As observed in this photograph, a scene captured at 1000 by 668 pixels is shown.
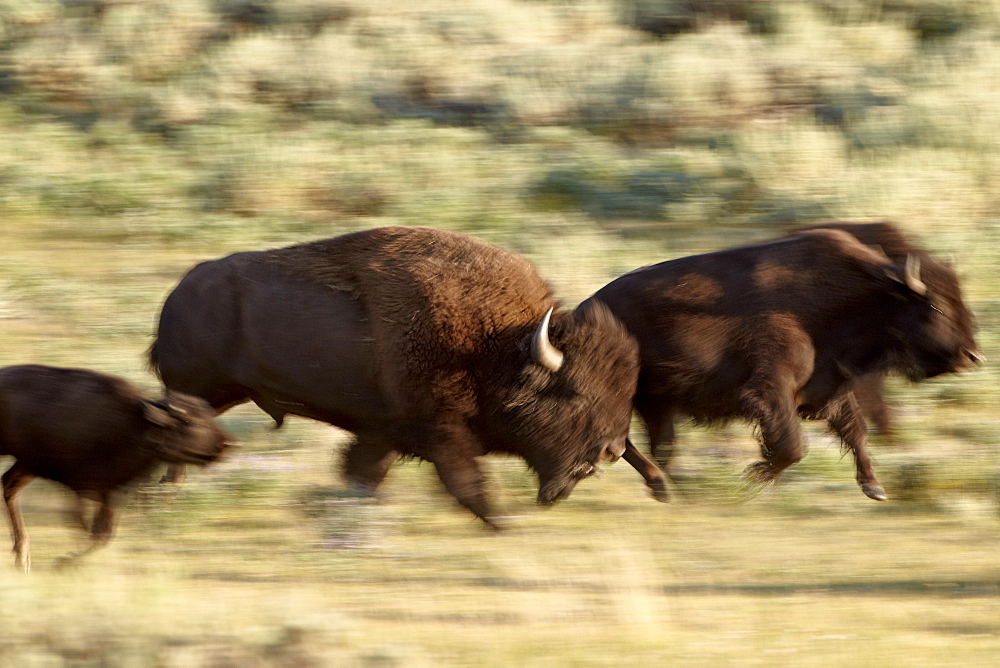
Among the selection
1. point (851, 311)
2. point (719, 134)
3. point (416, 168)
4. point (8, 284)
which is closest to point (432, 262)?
point (851, 311)

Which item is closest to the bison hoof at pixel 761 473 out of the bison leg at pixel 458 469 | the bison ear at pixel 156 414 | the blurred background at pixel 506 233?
the blurred background at pixel 506 233

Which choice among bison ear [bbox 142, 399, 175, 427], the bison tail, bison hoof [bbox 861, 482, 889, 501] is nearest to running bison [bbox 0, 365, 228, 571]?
bison ear [bbox 142, 399, 175, 427]

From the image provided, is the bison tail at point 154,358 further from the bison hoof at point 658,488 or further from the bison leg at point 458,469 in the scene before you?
the bison hoof at point 658,488

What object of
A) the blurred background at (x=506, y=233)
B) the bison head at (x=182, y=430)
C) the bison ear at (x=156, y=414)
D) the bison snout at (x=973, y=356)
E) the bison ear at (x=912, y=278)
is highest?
the bison ear at (x=912, y=278)

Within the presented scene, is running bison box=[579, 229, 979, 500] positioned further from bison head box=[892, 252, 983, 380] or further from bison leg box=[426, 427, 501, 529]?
bison leg box=[426, 427, 501, 529]

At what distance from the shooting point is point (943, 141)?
1541 centimetres

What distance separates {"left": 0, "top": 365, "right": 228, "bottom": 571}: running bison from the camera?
21.5ft

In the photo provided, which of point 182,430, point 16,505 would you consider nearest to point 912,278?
point 182,430

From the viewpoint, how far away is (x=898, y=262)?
8.09 metres

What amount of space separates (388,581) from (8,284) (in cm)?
644

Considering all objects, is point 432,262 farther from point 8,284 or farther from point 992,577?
point 8,284

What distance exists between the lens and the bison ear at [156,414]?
21.6ft

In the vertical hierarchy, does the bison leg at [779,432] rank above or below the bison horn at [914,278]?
below

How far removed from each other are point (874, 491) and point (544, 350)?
2.06 meters
